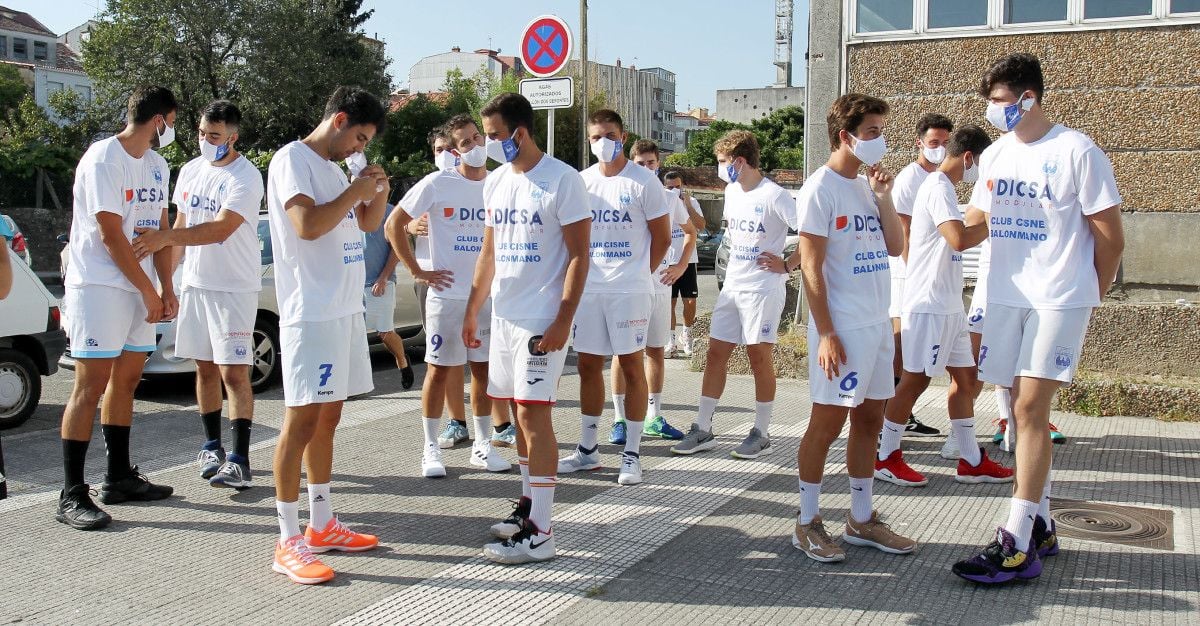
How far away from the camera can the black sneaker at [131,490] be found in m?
5.50

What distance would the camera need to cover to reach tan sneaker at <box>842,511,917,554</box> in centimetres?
471

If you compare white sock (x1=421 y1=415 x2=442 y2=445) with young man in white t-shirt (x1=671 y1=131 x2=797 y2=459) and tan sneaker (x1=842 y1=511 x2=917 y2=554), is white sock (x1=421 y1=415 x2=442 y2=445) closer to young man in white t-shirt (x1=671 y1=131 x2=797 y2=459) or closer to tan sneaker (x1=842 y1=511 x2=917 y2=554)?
young man in white t-shirt (x1=671 y1=131 x2=797 y2=459)

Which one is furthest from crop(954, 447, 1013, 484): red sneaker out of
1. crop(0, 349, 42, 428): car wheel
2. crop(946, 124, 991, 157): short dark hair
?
crop(0, 349, 42, 428): car wheel

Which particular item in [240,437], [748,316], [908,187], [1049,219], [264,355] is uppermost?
[908,187]

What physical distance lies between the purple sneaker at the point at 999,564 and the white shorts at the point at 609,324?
7.73 ft

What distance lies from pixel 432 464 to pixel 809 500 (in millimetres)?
2456

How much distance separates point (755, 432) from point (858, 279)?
7.58 feet

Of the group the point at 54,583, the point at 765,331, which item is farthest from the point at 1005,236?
the point at 54,583

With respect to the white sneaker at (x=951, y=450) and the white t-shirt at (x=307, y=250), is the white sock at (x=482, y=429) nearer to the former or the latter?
the white t-shirt at (x=307, y=250)

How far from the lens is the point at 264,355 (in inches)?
359

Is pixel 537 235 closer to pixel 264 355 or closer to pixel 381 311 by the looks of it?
pixel 381 311

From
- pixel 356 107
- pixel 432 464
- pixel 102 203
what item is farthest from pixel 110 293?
pixel 432 464

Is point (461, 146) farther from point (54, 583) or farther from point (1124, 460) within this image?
point (1124, 460)

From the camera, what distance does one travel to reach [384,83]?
43.5m
